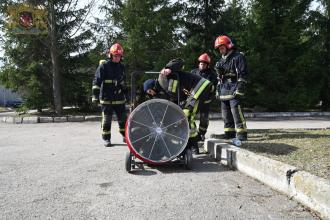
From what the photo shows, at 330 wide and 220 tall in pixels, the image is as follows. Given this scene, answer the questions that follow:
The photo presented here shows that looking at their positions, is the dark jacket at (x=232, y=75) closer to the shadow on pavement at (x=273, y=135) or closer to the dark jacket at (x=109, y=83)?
the shadow on pavement at (x=273, y=135)

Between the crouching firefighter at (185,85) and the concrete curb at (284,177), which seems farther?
the crouching firefighter at (185,85)

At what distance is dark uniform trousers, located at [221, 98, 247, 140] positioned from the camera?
7.08m

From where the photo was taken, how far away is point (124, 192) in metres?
4.62

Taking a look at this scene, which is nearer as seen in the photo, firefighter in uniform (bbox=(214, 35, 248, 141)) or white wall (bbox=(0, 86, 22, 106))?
firefighter in uniform (bbox=(214, 35, 248, 141))

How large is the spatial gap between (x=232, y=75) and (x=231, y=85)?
0.61ft

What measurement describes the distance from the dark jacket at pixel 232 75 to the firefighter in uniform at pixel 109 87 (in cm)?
226

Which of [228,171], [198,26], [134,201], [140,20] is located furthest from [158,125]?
[198,26]

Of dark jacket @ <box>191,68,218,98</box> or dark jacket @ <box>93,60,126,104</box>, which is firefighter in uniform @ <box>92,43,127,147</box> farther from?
dark jacket @ <box>191,68,218,98</box>

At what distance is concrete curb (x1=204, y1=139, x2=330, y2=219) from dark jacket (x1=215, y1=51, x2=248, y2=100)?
120cm

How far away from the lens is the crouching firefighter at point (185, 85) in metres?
6.17

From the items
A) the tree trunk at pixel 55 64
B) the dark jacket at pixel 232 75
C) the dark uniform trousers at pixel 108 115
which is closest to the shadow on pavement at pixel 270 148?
the dark jacket at pixel 232 75

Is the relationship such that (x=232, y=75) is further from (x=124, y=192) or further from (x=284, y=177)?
(x=124, y=192)

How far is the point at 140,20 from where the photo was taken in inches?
639

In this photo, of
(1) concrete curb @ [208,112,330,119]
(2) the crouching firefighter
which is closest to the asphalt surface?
(2) the crouching firefighter
